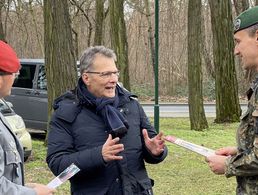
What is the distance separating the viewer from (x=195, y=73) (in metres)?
13.2

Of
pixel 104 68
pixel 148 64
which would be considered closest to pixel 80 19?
pixel 148 64

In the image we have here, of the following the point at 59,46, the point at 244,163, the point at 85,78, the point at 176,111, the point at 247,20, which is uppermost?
the point at 59,46

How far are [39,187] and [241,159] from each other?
1.10m

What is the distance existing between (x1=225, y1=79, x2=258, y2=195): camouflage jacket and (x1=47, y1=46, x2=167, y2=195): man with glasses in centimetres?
73

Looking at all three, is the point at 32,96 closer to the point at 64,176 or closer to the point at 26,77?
the point at 26,77

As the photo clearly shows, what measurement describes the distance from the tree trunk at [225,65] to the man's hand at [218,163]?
37.9ft

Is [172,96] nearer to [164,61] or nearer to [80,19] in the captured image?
[164,61]

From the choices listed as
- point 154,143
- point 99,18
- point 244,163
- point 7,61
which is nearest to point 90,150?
point 154,143

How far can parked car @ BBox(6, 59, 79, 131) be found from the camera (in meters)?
12.2

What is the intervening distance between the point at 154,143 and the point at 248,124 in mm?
844

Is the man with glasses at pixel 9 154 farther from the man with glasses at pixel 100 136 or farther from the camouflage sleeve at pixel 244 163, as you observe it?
the camouflage sleeve at pixel 244 163

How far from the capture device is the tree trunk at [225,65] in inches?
570

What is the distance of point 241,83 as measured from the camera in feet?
95.5

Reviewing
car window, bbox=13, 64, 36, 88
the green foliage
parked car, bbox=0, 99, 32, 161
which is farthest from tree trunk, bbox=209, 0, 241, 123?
the green foliage
